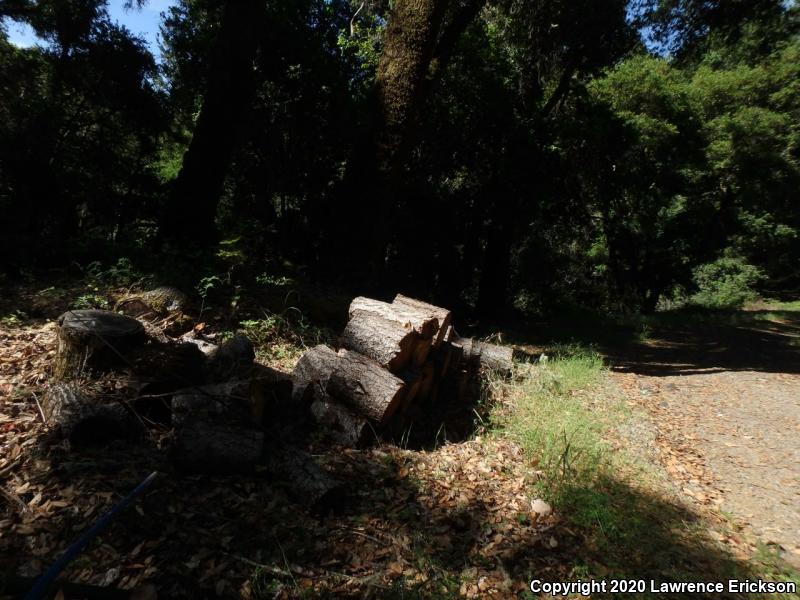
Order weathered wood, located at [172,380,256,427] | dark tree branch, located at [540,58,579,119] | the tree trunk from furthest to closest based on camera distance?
dark tree branch, located at [540,58,579,119], the tree trunk, weathered wood, located at [172,380,256,427]

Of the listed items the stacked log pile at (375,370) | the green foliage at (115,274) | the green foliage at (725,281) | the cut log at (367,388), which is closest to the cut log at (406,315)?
the stacked log pile at (375,370)

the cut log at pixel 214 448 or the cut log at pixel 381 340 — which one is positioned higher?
the cut log at pixel 381 340

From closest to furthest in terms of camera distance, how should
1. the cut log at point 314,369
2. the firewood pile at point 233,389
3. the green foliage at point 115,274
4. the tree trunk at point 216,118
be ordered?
the firewood pile at point 233,389, the cut log at point 314,369, the green foliage at point 115,274, the tree trunk at point 216,118

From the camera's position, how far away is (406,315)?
A: 4.66m

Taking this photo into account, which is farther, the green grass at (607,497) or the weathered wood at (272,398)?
the weathered wood at (272,398)

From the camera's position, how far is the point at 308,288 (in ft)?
21.7

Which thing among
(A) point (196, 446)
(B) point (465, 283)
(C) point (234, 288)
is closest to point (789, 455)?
(A) point (196, 446)

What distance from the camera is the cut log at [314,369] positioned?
407cm

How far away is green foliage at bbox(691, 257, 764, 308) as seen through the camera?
67.8 ft

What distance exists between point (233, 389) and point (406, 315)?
1851 millimetres

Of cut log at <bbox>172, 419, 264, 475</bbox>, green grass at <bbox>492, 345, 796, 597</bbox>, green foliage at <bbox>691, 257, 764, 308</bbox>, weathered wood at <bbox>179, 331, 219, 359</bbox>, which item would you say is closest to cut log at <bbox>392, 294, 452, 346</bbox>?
green grass at <bbox>492, 345, 796, 597</bbox>

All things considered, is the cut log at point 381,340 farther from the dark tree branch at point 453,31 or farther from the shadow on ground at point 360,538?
the dark tree branch at point 453,31

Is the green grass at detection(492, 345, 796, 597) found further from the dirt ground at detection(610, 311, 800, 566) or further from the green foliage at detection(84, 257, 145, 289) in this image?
the green foliage at detection(84, 257, 145, 289)

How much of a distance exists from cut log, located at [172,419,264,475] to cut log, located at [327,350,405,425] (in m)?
0.96
